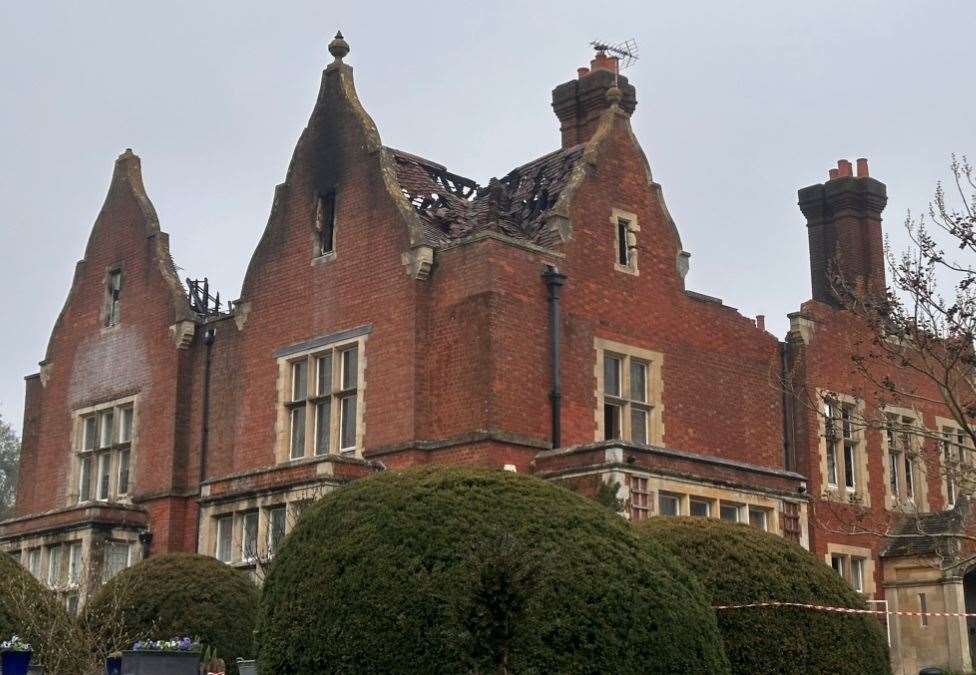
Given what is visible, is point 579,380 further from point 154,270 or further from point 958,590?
point 154,270

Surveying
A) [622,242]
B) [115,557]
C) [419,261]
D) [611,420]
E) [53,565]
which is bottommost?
[53,565]

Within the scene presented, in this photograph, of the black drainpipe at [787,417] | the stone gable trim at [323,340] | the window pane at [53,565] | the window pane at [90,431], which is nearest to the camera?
the stone gable trim at [323,340]

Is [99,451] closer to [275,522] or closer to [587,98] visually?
[275,522]

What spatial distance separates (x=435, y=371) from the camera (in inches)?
949

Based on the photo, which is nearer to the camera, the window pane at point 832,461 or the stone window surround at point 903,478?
the window pane at point 832,461

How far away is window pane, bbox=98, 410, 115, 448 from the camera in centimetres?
2969

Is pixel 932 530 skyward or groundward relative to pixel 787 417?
groundward

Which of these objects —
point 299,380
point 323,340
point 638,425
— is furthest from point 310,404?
point 638,425

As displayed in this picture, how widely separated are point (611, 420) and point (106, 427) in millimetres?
10817

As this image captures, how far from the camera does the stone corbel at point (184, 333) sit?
2833 centimetres

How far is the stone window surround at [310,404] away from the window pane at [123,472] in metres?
4.52

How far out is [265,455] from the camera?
1037 inches

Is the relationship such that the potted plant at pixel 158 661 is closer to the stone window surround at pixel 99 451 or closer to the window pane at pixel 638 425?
the window pane at pixel 638 425

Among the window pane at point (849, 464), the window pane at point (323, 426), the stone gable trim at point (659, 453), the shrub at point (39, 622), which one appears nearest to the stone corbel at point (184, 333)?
the window pane at point (323, 426)
